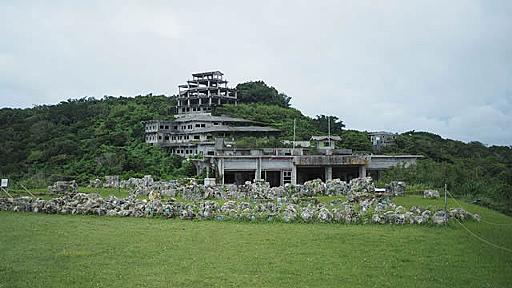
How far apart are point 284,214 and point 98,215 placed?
846 cm

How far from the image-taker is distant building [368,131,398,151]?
55.8m

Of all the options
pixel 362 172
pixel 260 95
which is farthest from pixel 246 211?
pixel 260 95

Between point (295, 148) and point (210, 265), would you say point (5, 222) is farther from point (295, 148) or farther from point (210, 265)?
point (295, 148)

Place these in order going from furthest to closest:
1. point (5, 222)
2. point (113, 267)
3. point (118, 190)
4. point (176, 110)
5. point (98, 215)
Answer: point (176, 110) < point (118, 190) < point (98, 215) < point (5, 222) < point (113, 267)

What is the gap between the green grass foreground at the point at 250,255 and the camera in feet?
33.4

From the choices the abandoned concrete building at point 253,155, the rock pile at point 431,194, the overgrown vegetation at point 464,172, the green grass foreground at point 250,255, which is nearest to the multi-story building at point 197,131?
the abandoned concrete building at point 253,155

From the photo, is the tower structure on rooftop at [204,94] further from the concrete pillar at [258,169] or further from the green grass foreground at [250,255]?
the green grass foreground at [250,255]

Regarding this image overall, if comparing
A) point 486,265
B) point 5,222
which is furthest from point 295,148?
point 486,265

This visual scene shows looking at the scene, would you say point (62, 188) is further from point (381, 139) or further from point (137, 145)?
point (381, 139)

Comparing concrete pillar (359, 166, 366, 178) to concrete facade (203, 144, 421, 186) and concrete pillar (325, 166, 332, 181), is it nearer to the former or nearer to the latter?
concrete facade (203, 144, 421, 186)

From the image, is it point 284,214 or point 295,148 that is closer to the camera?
point 284,214

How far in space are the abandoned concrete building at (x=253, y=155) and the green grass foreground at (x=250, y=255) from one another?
66.2 ft

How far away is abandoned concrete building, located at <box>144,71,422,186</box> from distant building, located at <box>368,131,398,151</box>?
766cm

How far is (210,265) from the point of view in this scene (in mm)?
11445
